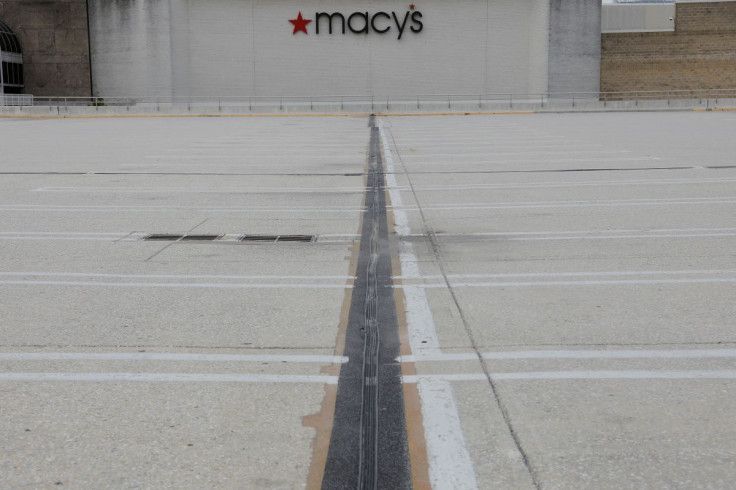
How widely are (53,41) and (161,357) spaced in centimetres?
5607

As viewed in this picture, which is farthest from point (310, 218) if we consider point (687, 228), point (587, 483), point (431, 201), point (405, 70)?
point (405, 70)

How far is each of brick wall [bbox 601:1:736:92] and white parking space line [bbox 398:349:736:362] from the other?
5422cm

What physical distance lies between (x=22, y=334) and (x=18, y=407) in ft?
4.75

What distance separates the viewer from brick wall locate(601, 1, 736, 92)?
55719mm

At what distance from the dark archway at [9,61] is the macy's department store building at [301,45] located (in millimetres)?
484

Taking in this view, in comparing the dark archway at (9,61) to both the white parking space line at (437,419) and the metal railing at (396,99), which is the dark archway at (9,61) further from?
the white parking space line at (437,419)

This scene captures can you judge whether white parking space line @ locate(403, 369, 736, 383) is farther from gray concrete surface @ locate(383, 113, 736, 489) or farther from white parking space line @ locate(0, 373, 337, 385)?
white parking space line @ locate(0, 373, 337, 385)

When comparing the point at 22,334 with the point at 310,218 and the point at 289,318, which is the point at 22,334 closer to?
the point at 289,318

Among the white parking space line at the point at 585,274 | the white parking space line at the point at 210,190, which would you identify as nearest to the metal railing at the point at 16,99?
the white parking space line at the point at 210,190

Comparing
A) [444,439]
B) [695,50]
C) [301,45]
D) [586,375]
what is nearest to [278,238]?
[586,375]

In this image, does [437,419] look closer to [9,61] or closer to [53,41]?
[9,61]

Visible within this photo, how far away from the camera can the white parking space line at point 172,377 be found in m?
5.00

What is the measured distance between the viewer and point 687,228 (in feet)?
32.3

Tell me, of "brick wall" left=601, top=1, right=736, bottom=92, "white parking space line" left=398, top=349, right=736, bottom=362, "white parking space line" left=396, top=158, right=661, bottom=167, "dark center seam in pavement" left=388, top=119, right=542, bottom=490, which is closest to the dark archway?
"brick wall" left=601, top=1, right=736, bottom=92
